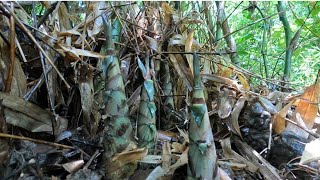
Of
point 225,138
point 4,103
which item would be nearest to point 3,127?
point 4,103

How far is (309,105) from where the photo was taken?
0.85 meters

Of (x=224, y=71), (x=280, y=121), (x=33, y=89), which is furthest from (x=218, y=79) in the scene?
(x=33, y=89)

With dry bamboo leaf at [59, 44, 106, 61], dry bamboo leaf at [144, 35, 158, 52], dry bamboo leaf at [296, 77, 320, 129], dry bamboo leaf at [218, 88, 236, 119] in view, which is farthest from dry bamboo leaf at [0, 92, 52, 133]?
dry bamboo leaf at [296, 77, 320, 129]

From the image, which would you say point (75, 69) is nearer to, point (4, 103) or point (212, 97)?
point (4, 103)

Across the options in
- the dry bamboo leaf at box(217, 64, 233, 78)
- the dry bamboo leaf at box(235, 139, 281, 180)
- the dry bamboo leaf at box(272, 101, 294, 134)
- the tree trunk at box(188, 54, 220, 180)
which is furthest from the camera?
Answer: the dry bamboo leaf at box(217, 64, 233, 78)

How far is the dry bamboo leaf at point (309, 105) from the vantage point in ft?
2.73

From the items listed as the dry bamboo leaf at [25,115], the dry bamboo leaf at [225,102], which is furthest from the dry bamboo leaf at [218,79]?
the dry bamboo leaf at [25,115]

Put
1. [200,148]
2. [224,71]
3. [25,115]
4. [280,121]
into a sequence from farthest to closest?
[224,71] → [280,121] → [25,115] → [200,148]

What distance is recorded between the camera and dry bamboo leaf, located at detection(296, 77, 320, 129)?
0.83m

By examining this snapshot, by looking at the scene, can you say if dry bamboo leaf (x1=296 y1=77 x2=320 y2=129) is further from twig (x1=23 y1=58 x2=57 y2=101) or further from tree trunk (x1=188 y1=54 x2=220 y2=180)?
twig (x1=23 y1=58 x2=57 y2=101)

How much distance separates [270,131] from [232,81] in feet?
0.55

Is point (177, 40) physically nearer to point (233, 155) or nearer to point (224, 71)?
point (224, 71)

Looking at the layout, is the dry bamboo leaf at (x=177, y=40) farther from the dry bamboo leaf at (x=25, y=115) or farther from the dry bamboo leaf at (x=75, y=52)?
the dry bamboo leaf at (x=25, y=115)

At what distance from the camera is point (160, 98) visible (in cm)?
86
